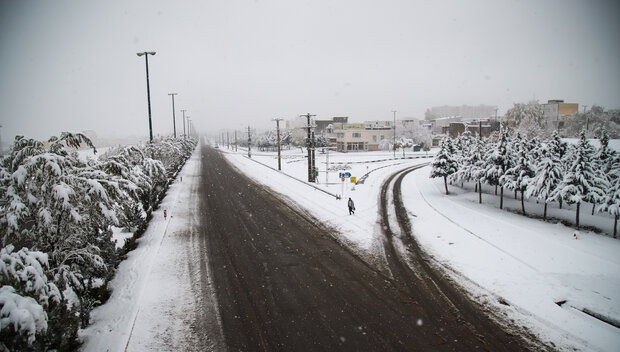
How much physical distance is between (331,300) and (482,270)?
6.71 m

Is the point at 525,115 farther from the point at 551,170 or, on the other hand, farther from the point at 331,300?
the point at 331,300

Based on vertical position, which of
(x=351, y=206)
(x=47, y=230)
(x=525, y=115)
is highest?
(x=525, y=115)

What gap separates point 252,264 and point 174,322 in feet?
14.1

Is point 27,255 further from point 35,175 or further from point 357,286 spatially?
point 357,286

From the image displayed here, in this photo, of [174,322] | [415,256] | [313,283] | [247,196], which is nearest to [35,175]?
[174,322]

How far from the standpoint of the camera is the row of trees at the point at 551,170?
2075 centimetres

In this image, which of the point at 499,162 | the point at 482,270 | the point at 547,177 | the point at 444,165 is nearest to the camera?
the point at 482,270

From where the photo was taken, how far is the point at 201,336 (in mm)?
8617

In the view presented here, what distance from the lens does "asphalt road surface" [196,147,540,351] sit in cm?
840

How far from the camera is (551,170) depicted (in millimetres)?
22719

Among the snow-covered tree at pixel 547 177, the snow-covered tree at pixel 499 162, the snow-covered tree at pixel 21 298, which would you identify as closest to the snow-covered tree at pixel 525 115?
the snow-covered tree at pixel 499 162

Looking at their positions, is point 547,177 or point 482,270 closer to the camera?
point 482,270

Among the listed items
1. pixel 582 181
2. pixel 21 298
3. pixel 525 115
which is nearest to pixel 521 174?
pixel 582 181

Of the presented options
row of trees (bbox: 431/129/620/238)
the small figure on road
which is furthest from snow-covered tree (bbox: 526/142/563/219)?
the small figure on road
